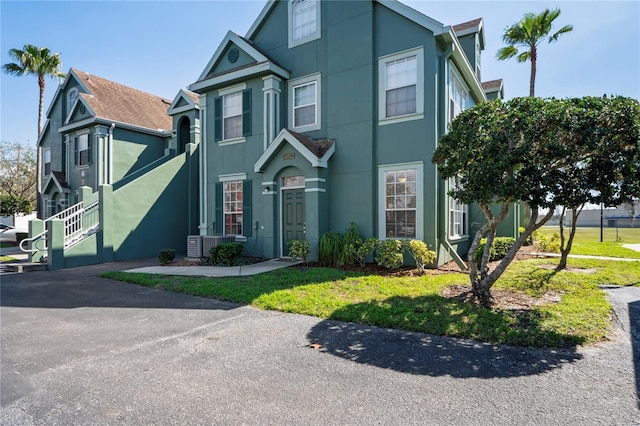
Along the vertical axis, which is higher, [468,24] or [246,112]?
[468,24]

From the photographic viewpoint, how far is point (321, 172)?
11.5m

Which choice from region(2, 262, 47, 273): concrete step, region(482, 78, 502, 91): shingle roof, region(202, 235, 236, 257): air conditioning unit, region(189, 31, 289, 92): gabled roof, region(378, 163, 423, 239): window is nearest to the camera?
region(378, 163, 423, 239): window

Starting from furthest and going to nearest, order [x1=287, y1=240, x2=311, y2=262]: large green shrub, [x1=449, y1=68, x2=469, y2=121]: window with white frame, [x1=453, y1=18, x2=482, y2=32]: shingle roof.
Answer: [x1=453, y1=18, x2=482, y2=32]: shingle roof, [x1=449, y1=68, x2=469, y2=121]: window with white frame, [x1=287, y1=240, x2=311, y2=262]: large green shrub

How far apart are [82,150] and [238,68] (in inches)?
438

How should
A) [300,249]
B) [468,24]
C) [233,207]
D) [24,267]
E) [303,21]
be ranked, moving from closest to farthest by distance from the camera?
[300,249]
[24,267]
[303,21]
[233,207]
[468,24]

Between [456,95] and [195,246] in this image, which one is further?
[195,246]

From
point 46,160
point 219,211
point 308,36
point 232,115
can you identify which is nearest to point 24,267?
A: point 219,211

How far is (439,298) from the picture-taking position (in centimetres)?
689

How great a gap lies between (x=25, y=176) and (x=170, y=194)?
107 feet

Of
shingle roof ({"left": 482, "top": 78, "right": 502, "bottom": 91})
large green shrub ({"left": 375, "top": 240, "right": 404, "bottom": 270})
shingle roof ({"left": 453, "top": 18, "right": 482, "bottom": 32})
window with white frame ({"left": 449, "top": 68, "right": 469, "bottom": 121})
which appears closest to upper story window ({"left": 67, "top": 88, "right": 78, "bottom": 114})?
large green shrub ({"left": 375, "top": 240, "right": 404, "bottom": 270})

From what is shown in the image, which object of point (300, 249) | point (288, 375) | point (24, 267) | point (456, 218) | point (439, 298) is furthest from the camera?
point (456, 218)

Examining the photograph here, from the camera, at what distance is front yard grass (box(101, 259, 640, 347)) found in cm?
518

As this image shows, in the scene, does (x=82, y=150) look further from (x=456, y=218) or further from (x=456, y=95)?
(x=456, y=218)

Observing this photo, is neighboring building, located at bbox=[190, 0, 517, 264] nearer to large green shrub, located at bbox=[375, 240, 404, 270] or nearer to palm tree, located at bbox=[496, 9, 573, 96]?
large green shrub, located at bbox=[375, 240, 404, 270]
